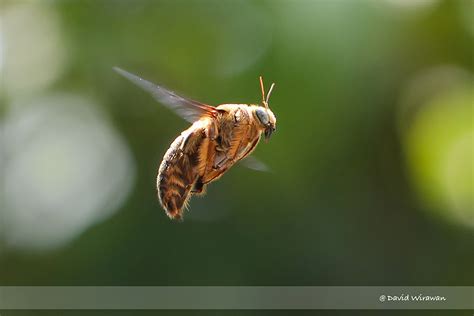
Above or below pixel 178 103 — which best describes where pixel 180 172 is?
below

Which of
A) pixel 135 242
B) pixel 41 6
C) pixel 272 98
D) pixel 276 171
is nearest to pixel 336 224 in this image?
pixel 276 171

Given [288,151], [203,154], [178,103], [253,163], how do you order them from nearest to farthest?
[178,103], [203,154], [253,163], [288,151]

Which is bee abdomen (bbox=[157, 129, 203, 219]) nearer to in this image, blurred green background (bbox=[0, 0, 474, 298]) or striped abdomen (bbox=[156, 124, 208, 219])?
striped abdomen (bbox=[156, 124, 208, 219])

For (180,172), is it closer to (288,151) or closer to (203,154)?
(203,154)

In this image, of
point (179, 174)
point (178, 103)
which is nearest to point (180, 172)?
point (179, 174)

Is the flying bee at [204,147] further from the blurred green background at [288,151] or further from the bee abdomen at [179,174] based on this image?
the blurred green background at [288,151]

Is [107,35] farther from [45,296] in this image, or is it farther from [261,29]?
[45,296]

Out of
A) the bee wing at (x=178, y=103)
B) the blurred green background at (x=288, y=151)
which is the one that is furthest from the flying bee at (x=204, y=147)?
the blurred green background at (x=288, y=151)

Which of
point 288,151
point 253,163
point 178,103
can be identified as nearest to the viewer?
point 178,103
